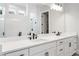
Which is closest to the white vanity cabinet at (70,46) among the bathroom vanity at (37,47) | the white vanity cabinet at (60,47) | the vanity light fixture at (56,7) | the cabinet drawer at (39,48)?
the bathroom vanity at (37,47)

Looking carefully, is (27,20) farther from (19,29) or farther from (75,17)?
(75,17)

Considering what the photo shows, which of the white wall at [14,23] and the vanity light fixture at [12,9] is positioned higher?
the vanity light fixture at [12,9]

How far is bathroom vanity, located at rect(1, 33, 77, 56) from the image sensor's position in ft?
5.04

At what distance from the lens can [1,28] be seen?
2.14m

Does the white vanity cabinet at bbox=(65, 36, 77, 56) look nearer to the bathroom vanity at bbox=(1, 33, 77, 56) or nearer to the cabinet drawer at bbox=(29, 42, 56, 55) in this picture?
the bathroom vanity at bbox=(1, 33, 77, 56)

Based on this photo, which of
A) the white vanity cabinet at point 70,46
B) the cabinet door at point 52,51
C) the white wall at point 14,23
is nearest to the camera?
the white wall at point 14,23

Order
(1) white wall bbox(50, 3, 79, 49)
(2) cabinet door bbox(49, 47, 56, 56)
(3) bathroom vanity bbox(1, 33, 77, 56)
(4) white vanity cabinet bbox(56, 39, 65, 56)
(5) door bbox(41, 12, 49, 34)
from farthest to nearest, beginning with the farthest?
1. (1) white wall bbox(50, 3, 79, 49)
2. (5) door bbox(41, 12, 49, 34)
3. (4) white vanity cabinet bbox(56, 39, 65, 56)
4. (2) cabinet door bbox(49, 47, 56, 56)
5. (3) bathroom vanity bbox(1, 33, 77, 56)

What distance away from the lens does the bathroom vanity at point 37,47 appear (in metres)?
1.54

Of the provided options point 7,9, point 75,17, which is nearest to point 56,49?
point 7,9

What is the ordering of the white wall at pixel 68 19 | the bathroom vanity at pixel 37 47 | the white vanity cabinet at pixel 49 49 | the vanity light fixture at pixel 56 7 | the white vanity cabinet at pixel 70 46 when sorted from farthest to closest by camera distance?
1. the white wall at pixel 68 19
2. the vanity light fixture at pixel 56 7
3. the white vanity cabinet at pixel 70 46
4. the white vanity cabinet at pixel 49 49
5. the bathroom vanity at pixel 37 47

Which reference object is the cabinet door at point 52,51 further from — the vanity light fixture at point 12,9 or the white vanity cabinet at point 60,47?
the vanity light fixture at point 12,9

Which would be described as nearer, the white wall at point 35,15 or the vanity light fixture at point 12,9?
the vanity light fixture at point 12,9

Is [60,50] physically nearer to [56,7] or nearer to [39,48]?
[39,48]

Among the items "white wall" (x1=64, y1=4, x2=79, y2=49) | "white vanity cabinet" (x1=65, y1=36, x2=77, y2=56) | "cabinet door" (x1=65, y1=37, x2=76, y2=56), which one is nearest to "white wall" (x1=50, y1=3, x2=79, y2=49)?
"white wall" (x1=64, y1=4, x2=79, y2=49)
